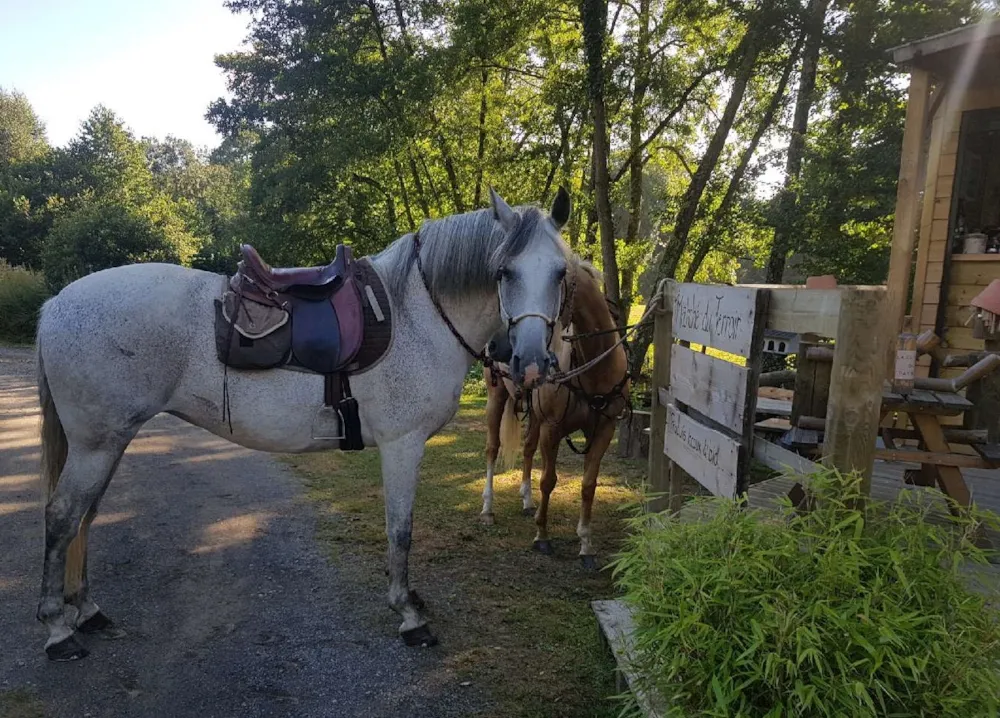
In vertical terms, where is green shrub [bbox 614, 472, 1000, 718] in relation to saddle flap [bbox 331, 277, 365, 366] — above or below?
below

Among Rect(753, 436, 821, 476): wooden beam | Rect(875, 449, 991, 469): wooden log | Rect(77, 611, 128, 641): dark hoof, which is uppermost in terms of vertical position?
Rect(753, 436, 821, 476): wooden beam

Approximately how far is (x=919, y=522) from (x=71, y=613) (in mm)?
3499

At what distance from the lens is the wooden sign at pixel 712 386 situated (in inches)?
96.6

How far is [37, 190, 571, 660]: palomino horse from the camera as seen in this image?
277 cm

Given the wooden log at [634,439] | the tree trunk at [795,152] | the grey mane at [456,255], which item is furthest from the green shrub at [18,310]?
the tree trunk at [795,152]

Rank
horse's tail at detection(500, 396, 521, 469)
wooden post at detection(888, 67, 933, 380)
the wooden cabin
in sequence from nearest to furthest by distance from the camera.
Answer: horse's tail at detection(500, 396, 521, 469), wooden post at detection(888, 67, 933, 380), the wooden cabin

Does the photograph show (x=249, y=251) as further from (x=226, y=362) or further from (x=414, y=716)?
(x=414, y=716)

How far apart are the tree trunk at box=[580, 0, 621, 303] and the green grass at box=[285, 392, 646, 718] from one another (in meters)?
4.73

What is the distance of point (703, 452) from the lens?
9.04ft

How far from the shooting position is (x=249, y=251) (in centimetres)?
293

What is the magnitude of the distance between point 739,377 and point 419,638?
1.98 meters

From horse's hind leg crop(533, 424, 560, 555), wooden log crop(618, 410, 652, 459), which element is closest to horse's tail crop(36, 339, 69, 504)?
horse's hind leg crop(533, 424, 560, 555)

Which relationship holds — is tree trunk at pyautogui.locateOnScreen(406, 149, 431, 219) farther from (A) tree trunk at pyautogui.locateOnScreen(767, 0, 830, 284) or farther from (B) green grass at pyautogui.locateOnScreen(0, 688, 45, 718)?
(B) green grass at pyautogui.locateOnScreen(0, 688, 45, 718)

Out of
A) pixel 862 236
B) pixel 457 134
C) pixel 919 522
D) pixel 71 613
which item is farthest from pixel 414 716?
pixel 457 134
